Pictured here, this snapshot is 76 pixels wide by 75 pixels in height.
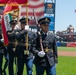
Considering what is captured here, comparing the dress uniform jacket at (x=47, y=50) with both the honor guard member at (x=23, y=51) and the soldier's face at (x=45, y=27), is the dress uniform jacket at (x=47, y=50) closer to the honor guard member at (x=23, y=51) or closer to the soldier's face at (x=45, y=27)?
the soldier's face at (x=45, y=27)

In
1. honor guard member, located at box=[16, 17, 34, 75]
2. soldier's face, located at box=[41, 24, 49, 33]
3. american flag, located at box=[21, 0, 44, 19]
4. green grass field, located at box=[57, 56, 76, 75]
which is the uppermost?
american flag, located at box=[21, 0, 44, 19]

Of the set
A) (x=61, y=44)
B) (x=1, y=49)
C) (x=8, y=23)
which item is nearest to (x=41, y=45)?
(x=8, y=23)

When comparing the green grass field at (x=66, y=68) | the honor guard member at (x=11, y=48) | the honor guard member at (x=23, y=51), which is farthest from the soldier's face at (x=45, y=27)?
the green grass field at (x=66, y=68)

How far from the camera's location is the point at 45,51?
27.7 ft

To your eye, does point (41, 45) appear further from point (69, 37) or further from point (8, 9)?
point (69, 37)

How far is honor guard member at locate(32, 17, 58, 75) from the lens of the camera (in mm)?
8313

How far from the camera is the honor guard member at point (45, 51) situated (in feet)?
27.3

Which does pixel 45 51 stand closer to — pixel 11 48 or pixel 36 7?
pixel 11 48

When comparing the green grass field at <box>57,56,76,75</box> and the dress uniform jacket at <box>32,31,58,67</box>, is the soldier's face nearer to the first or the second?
the dress uniform jacket at <box>32,31,58,67</box>

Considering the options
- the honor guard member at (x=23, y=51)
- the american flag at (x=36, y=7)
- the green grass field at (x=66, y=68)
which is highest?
the american flag at (x=36, y=7)

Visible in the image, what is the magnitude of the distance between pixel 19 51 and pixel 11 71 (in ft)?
3.79

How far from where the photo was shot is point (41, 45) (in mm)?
8336

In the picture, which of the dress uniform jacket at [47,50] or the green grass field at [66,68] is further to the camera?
the green grass field at [66,68]

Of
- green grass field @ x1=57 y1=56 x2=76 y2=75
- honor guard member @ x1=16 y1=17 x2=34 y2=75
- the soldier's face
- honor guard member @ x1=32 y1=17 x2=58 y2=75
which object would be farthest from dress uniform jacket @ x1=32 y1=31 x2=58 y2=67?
green grass field @ x1=57 y1=56 x2=76 y2=75
